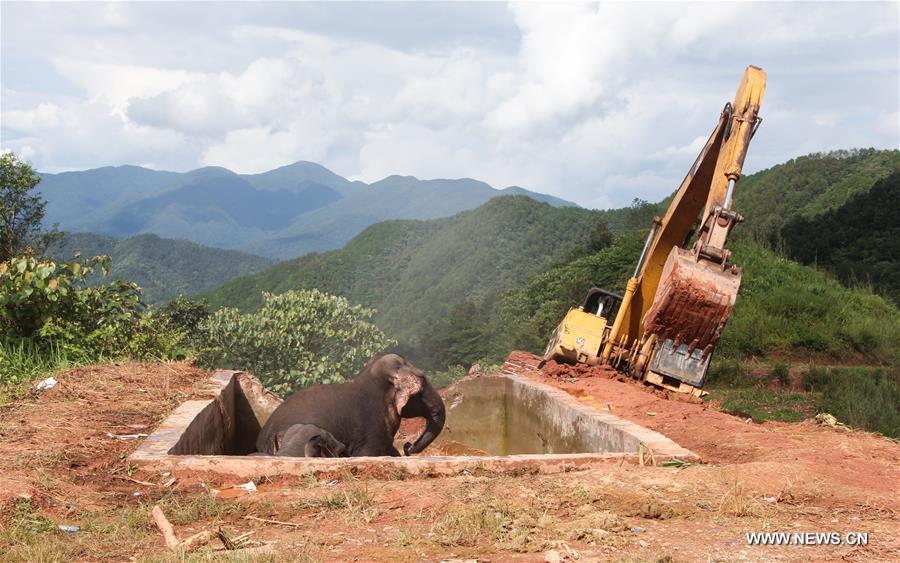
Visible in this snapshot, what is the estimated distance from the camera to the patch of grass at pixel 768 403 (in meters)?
12.9

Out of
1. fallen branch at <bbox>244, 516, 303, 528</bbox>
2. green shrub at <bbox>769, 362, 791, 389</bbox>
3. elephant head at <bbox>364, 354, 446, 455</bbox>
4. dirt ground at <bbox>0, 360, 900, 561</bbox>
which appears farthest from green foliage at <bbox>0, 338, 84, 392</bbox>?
green shrub at <bbox>769, 362, 791, 389</bbox>

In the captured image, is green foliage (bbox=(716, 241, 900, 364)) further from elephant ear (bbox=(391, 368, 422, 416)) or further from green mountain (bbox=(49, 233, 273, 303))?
green mountain (bbox=(49, 233, 273, 303))

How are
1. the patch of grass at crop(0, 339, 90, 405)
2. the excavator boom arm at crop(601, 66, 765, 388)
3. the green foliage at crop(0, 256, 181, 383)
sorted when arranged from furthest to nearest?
the green foliage at crop(0, 256, 181, 383) < the excavator boom arm at crop(601, 66, 765, 388) < the patch of grass at crop(0, 339, 90, 405)

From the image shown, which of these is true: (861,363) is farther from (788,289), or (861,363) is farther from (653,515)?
(653,515)

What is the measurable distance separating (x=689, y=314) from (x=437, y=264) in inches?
1534

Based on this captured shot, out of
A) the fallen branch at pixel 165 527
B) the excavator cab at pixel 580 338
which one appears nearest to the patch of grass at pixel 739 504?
the fallen branch at pixel 165 527

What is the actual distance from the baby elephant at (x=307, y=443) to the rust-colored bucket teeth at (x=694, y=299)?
338 cm

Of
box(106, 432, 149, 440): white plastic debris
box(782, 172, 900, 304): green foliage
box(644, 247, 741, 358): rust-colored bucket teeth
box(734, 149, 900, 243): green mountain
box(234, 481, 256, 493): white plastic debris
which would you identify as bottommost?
box(234, 481, 256, 493): white plastic debris

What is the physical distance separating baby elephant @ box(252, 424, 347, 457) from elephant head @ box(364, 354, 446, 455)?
986 millimetres

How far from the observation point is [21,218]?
2230 centimetres

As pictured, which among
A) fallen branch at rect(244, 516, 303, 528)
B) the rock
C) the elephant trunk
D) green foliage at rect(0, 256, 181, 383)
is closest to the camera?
the rock

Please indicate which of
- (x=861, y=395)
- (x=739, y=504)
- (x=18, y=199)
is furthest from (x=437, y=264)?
(x=739, y=504)

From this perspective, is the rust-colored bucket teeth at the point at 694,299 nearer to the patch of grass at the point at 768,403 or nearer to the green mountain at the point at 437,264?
the patch of grass at the point at 768,403

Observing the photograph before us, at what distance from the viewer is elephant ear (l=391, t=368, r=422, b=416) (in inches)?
289
